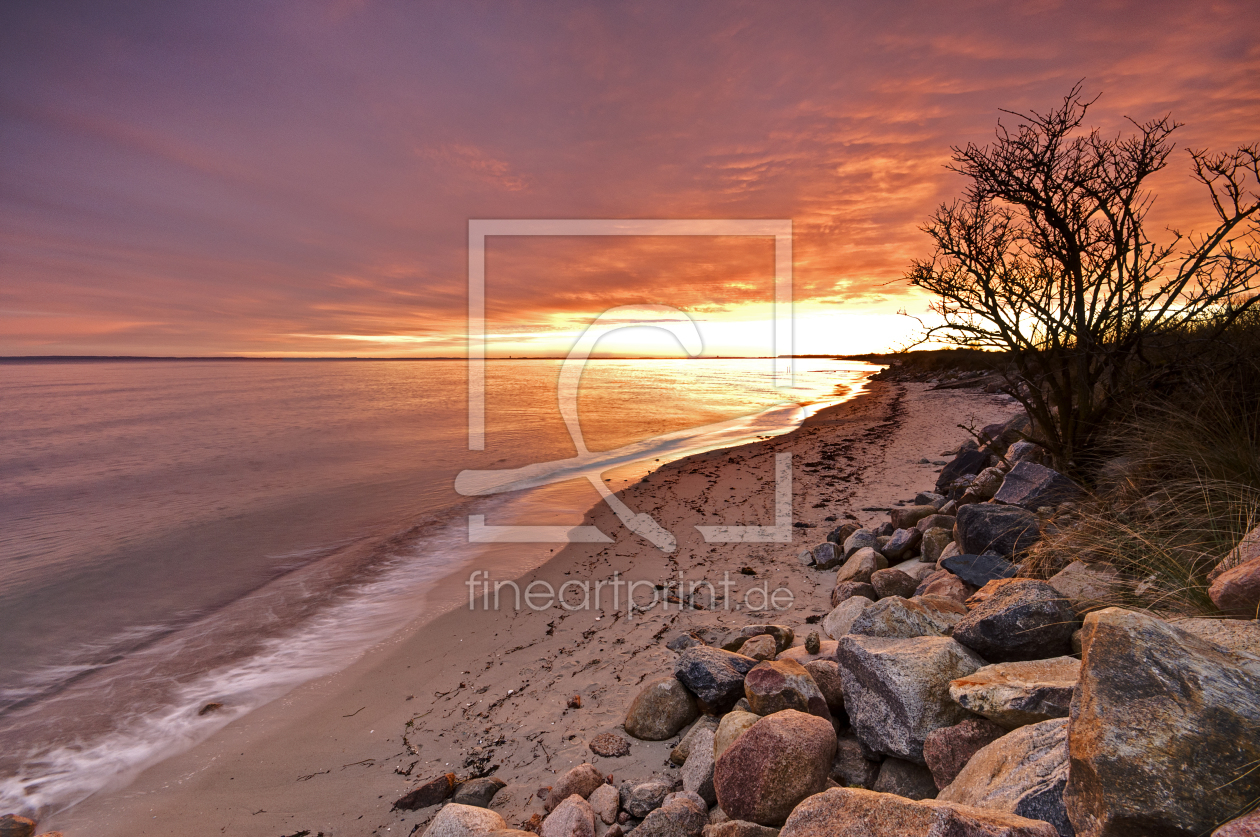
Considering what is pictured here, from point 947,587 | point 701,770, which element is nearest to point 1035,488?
point 947,587

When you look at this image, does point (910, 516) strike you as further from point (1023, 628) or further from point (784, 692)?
point (784, 692)

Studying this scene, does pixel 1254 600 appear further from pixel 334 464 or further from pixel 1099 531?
pixel 334 464

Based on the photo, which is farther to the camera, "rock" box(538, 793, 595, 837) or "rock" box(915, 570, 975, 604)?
"rock" box(915, 570, 975, 604)

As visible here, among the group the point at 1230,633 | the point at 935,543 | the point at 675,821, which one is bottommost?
the point at 675,821

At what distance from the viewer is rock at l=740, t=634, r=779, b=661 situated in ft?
15.1

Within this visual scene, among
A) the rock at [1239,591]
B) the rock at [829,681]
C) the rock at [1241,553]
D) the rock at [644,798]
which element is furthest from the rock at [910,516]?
the rock at [644,798]

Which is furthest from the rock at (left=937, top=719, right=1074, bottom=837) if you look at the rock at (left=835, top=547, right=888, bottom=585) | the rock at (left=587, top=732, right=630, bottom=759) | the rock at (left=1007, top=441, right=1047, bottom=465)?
the rock at (left=1007, top=441, right=1047, bottom=465)

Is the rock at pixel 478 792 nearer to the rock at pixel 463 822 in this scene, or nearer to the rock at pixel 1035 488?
the rock at pixel 463 822

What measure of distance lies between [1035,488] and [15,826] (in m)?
9.80

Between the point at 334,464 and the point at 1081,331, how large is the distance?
21184 millimetres

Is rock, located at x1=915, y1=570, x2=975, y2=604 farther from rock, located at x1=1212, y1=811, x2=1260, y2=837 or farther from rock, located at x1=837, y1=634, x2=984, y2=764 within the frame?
rock, located at x1=1212, y1=811, x2=1260, y2=837

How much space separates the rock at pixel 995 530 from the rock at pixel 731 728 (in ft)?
11.0

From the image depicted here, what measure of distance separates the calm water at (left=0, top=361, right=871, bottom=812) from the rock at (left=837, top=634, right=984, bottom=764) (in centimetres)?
608

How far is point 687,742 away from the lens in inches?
149
